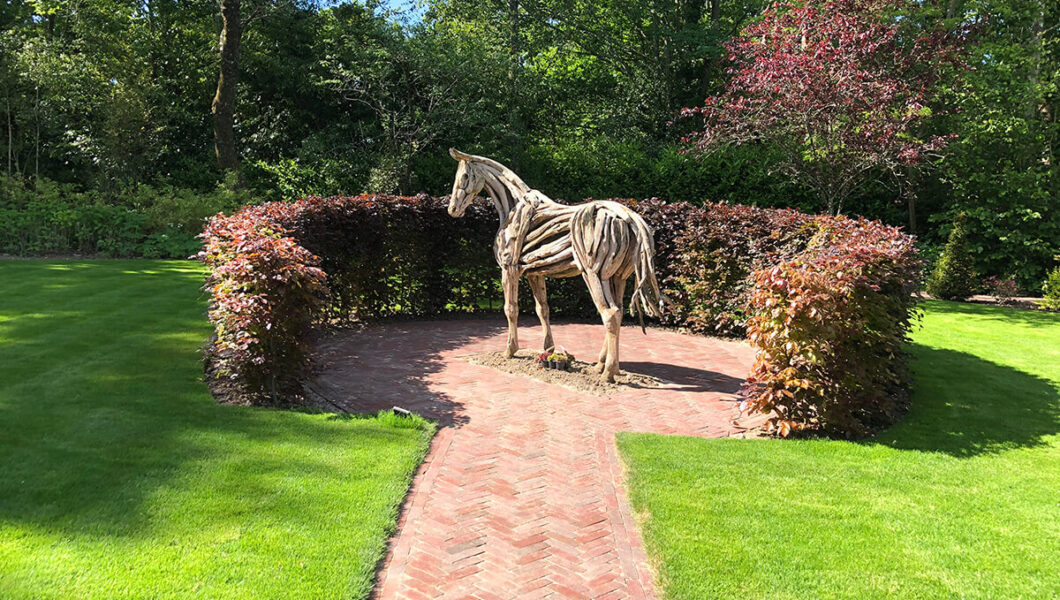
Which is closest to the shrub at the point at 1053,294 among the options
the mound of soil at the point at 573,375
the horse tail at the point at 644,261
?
the mound of soil at the point at 573,375

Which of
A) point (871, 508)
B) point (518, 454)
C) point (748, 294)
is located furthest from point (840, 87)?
point (518, 454)

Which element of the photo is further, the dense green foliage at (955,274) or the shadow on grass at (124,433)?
the dense green foliage at (955,274)

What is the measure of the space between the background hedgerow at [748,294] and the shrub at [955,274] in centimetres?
695

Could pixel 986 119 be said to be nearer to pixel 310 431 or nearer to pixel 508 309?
pixel 508 309

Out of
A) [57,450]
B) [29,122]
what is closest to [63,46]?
[29,122]

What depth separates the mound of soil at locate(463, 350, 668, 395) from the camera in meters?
7.78

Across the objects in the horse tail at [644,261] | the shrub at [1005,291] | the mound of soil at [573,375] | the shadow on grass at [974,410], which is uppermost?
the horse tail at [644,261]

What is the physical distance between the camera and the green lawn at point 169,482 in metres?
3.59

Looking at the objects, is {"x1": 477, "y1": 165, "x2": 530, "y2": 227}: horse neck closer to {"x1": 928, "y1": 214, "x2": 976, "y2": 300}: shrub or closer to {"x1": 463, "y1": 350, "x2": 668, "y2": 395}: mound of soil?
{"x1": 463, "y1": 350, "x2": 668, "y2": 395}: mound of soil

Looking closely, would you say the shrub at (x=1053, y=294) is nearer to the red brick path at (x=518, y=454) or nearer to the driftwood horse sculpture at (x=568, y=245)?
the red brick path at (x=518, y=454)

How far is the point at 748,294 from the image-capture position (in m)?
10.3

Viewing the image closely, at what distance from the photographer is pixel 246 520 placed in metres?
4.17

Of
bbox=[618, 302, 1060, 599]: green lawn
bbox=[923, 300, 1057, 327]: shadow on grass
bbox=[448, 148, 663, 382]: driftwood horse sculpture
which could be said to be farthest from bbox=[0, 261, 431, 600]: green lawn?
bbox=[923, 300, 1057, 327]: shadow on grass

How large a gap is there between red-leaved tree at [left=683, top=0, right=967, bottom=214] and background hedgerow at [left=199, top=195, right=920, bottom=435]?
14.3 feet
